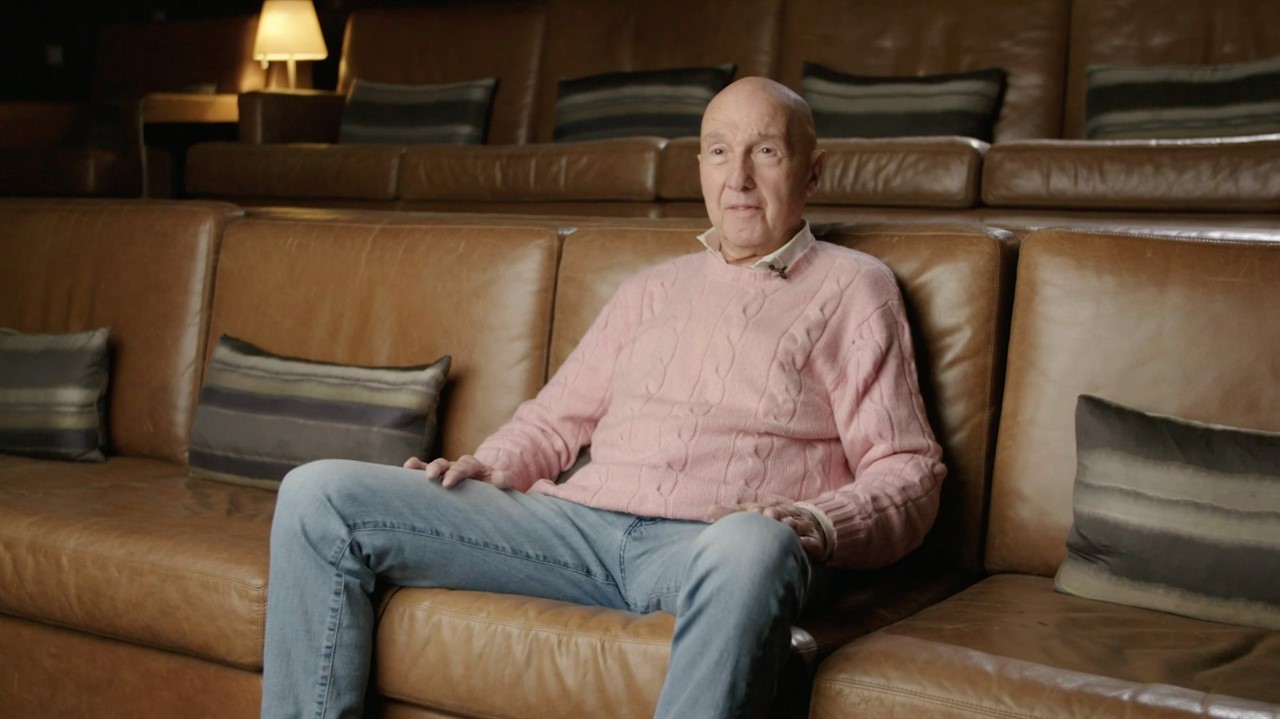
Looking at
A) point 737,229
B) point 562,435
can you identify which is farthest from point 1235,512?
point 562,435

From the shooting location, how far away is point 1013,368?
1.90 m

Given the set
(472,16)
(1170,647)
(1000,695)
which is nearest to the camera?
(1000,695)

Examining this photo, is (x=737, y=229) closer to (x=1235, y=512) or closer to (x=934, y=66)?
(x=1235, y=512)

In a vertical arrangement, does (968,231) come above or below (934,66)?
below

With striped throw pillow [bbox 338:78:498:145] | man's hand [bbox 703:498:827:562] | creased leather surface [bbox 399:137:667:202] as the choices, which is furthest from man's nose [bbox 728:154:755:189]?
striped throw pillow [bbox 338:78:498:145]

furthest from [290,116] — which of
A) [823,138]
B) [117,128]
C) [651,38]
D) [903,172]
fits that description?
[903,172]

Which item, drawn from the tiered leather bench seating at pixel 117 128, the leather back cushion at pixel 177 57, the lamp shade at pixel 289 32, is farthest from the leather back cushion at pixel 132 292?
the leather back cushion at pixel 177 57

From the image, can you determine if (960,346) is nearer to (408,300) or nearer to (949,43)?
(408,300)

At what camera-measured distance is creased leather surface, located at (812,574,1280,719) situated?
1.33 metres

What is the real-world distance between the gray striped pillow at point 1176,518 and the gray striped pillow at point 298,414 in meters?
1.05

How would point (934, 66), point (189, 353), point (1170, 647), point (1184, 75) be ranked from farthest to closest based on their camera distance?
point (934, 66) → point (1184, 75) → point (189, 353) → point (1170, 647)

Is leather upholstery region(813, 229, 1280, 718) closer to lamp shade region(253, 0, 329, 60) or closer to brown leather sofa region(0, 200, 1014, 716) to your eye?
brown leather sofa region(0, 200, 1014, 716)

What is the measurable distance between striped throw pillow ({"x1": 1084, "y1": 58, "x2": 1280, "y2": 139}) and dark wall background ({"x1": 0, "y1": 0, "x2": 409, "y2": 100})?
15.4 ft

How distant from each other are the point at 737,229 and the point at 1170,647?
0.78 metres
